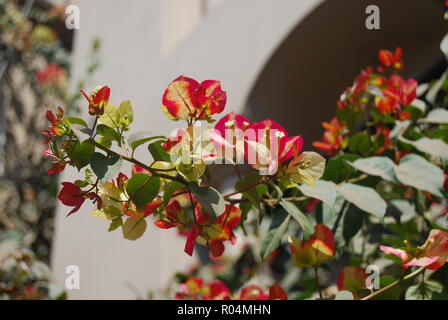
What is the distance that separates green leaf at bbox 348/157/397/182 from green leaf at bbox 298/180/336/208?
6.4 inches

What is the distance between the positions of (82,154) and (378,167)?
1.77 feet

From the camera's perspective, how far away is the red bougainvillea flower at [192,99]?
584 mm

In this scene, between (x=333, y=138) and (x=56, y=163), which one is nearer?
(x=56, y=163)

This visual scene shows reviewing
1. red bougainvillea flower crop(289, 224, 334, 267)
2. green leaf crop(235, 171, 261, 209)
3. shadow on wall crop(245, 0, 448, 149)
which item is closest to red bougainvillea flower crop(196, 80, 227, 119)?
green leaf crop(235, 171, 261, 209)

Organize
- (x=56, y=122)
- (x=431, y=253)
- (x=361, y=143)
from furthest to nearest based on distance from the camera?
1. (x=361, y=143)
2. (x=431, y=253)
3. (x=56, y=122)

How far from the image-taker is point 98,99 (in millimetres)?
573

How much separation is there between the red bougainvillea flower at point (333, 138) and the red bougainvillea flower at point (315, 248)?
14.4 inches

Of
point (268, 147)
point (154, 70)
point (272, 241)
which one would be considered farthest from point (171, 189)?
point (154, 70)

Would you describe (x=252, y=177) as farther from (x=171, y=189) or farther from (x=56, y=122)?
(x=56, y=122)

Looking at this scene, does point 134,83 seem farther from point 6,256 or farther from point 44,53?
point 44,53

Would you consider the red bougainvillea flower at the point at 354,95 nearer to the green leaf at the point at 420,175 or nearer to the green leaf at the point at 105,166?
the green leaf at the point at 420,175

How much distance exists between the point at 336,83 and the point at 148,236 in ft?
3.33

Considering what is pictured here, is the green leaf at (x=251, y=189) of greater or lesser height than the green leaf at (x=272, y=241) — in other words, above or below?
above

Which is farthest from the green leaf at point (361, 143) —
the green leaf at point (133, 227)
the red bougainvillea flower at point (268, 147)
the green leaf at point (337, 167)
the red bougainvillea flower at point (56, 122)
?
the red bougainvillea flower at point (56, 122)
